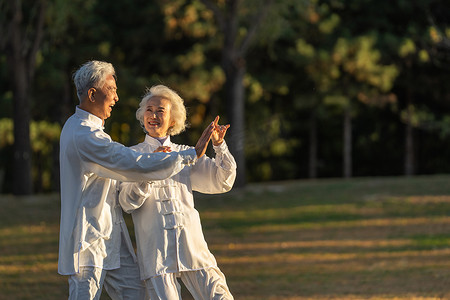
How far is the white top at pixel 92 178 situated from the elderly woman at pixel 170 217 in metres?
0.22

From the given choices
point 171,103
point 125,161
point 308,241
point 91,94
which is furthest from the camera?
point 308,241

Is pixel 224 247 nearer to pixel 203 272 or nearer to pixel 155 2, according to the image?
pixel 203 272

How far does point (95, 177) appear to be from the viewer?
4477 millimetres

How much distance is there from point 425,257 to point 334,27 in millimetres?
18653

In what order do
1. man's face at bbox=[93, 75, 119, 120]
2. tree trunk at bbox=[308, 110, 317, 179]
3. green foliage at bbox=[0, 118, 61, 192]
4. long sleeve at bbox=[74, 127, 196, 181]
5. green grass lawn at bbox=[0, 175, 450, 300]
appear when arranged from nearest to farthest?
long sleeve at bbox=[74, 127, 196, 181] < man's face at bbox=[93, 75, 119, 120] < green grass lawn at bbox=[0, 175, 450, 300] < green foliage at bbox=[0, 118, 61, 192] < tree trunk at bbox=[308, 110, 317, 179]

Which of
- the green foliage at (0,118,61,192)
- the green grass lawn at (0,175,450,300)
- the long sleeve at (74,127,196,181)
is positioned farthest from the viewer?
the green foliage at (0,118,61,192)

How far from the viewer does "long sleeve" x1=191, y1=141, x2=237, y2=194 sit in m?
4.80

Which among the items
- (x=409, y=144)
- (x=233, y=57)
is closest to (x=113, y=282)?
(x=233, y=57)

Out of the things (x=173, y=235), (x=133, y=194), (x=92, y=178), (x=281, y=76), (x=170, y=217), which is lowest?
(x=173, y=235)

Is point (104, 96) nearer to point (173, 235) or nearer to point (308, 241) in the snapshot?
point (173, 235)

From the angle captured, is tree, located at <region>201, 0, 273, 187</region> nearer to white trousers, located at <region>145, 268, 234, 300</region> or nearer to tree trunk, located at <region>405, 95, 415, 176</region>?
tree trunk, located at <region>405, 95, 415, 176</region>

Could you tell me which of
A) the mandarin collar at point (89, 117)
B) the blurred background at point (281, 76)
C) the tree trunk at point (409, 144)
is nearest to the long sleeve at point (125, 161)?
the mandarin collar at point (89, 117)

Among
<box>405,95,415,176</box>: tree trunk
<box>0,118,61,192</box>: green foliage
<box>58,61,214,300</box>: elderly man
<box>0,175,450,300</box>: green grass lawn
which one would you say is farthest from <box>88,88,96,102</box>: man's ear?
<box>405,95,415,176</box>: tree trunk

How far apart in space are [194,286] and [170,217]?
44 cm
